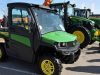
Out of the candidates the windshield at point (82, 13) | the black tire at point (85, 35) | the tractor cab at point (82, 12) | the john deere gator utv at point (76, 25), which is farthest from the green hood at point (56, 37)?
the windshield at point (82, 13)

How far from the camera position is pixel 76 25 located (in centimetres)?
1352

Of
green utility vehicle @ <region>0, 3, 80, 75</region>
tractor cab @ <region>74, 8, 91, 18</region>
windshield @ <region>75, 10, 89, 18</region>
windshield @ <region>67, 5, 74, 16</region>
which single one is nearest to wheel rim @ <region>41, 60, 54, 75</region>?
green utility vehicle @ <region>0, 3, 80, 75</region>

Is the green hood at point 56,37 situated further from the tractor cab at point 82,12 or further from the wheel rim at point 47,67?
the tractor cab at point 82,12

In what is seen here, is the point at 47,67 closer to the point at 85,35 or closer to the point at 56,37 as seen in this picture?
the point at 56,37

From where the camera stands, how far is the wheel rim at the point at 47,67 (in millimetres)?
7598

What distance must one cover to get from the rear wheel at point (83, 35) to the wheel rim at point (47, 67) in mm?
5403

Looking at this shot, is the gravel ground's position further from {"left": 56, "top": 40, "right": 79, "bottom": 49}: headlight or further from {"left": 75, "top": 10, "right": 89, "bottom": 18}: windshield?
{"left": 75, "top": 10, "right": 89, "bottom": 18}: windshield

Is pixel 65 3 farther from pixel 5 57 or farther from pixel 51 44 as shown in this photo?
pixel 51 44

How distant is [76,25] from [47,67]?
619 centimetres

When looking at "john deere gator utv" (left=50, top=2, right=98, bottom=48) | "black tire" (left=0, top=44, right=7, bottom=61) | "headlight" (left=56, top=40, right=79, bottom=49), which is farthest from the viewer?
"john deere gator utv" (left=50, top=2, right=98, bottom=48)

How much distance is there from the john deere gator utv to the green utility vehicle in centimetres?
425

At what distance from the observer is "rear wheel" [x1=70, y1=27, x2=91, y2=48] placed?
41.9 ft

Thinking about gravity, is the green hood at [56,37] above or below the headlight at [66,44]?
above

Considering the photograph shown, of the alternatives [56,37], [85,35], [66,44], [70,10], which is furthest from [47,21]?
[70,10]
